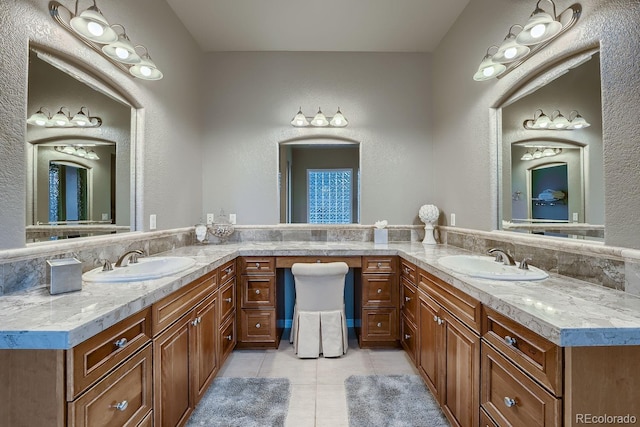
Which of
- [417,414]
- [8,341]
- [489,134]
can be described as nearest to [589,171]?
[489,134]

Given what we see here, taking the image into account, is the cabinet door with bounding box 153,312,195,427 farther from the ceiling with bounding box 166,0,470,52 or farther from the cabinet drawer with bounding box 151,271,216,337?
the ceiling with bounding box 166,0,470,52

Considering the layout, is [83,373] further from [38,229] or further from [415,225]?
[415,225]

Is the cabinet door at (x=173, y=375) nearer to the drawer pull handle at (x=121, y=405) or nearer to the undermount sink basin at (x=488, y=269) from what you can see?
the drawer pull handle at (x=121, y=405)

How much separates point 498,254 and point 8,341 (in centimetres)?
226

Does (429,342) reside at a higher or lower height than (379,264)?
lower

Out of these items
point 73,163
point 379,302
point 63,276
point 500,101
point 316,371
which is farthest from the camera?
point 379,302

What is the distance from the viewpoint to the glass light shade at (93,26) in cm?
154

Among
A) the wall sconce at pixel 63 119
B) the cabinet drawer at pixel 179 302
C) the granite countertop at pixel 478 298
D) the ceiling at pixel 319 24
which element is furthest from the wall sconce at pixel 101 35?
the cabinet drawer at pixel 179 302

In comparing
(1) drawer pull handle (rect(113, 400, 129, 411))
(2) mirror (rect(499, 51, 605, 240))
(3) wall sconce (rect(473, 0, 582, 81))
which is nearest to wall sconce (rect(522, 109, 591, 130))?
(2) mirror (rect(499, 51, 605, 240))

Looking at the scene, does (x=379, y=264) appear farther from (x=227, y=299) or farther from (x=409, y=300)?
(x=227, y=299)

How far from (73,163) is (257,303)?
5.47 feet

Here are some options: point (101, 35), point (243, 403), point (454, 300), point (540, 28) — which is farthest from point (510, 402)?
point (101, 35)

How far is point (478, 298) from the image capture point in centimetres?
137

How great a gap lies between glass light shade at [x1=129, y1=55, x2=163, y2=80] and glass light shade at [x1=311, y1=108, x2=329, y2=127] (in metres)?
1.52
